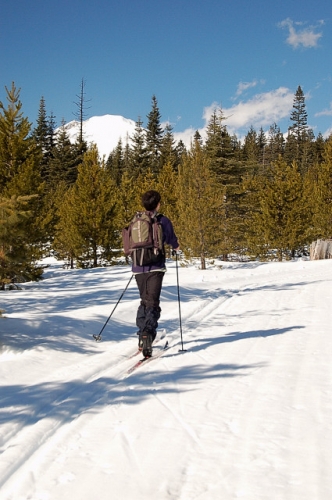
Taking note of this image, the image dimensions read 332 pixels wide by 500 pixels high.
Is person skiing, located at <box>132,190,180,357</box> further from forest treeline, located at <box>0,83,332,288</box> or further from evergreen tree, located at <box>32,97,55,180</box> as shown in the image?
evergreen tree, located at <box>32,97,55,180</box>

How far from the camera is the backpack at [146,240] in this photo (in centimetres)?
519

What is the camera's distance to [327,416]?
329 cm

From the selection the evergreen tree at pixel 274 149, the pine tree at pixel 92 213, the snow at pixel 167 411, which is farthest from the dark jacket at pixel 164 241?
the evergreen tree at pixel 274 149

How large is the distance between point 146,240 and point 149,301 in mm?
836

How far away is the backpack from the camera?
17.0 feet

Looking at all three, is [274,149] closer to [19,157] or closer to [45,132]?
[45,132]

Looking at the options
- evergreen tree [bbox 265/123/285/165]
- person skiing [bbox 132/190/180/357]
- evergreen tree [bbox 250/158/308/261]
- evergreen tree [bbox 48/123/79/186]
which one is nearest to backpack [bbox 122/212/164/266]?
person skiing [bbox 132/190/180/357]

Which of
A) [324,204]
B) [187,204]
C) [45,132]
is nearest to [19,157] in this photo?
[187,204]

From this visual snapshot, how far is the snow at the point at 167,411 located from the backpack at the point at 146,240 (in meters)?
1.35

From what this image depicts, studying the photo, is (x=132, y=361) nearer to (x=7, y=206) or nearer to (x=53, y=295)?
(x=7, y=206)

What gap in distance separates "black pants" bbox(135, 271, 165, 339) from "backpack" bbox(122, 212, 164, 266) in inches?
8.3

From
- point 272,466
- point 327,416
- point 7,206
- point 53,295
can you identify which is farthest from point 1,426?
point 53,295

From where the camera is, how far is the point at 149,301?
17.3 ft

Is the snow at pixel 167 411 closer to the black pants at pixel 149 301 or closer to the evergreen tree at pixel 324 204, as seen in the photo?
the black pants at pixel 149 301
